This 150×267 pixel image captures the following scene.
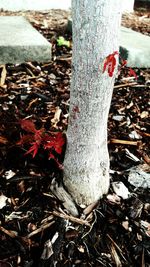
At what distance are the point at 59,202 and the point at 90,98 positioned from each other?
0.60 m

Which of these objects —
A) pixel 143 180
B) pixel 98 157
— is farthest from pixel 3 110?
pixel 143 180

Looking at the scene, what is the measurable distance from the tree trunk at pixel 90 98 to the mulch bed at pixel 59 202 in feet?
0.42

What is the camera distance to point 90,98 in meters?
1.21

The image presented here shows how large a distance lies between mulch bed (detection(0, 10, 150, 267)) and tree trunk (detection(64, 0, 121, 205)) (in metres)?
0.13

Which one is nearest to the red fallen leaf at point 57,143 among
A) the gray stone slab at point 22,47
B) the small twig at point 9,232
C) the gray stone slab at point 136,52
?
the small twig at point 9,232

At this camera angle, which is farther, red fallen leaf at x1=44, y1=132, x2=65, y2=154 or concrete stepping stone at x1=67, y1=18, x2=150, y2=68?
concrete stepping stone at x1=67, y1=18, x2=150, y2=68

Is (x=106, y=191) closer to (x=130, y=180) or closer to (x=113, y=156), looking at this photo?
(x=130, y=180)

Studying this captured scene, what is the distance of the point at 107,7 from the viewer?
1.03 metres

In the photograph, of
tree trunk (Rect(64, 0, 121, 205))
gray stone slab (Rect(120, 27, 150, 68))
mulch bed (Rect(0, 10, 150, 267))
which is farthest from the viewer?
gray stone slab (Rect(120, 27, 150, 68))

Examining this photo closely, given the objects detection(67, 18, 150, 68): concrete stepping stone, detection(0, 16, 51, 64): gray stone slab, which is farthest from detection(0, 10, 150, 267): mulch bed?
detection(67, 18, 150, 68): concrete stepping stone

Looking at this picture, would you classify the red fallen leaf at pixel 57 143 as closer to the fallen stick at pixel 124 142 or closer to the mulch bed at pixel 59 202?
the mulch bed at pixel 59 202

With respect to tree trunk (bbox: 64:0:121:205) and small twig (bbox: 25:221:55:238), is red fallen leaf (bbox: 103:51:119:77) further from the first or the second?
small twig (bbox: 25:221:55:238)

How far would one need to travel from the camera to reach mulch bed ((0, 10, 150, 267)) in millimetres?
1351

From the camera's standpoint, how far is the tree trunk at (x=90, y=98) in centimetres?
105
